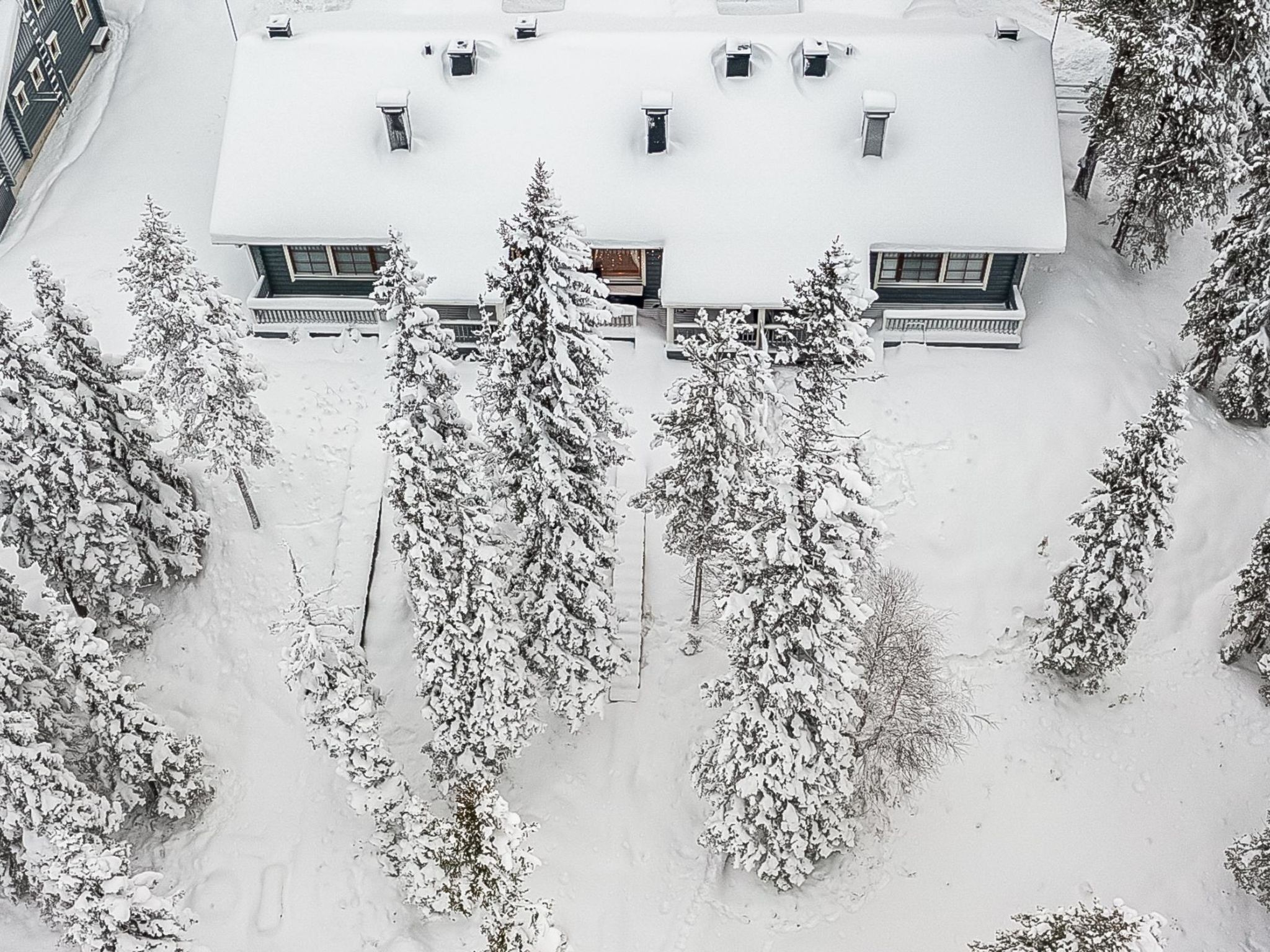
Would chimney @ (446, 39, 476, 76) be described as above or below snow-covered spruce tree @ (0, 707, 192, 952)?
above

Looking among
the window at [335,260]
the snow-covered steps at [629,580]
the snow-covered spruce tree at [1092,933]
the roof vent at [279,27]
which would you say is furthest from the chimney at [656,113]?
the snow-covered spruce tree at [1092,933]

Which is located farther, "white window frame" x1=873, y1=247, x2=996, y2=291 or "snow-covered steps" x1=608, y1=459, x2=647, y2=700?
"white window frame" x1=873, y1=247, x2=996, y2=291

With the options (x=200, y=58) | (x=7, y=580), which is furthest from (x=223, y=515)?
(x=200, y=58)

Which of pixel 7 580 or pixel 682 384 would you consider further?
pixel 7 580

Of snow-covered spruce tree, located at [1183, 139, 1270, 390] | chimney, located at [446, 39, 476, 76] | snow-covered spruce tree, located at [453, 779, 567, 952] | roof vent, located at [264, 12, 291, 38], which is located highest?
roof vent, located at [264, 12, 291, 38]

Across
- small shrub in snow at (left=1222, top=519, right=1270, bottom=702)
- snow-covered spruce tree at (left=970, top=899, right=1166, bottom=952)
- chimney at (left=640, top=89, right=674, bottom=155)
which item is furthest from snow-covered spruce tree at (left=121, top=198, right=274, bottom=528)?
small shrub in snow at (left=1222, top=519, right=1270, bottom=702)

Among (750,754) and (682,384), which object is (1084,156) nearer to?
(682,384)

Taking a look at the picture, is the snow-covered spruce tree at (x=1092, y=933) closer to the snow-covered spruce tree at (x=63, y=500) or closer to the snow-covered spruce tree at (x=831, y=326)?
the snow-covered spruce tree at (x=831, y=326)

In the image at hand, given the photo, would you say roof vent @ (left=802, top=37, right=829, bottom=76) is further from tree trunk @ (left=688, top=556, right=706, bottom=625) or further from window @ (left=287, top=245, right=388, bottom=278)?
tree trunk @ (left=688, top=556, right=706, bottom=625)
